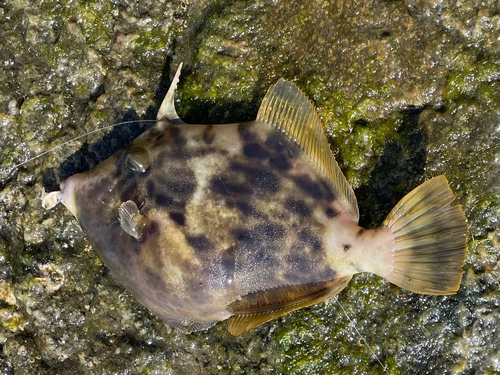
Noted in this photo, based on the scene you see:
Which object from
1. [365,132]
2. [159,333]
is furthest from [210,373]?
[365,132]

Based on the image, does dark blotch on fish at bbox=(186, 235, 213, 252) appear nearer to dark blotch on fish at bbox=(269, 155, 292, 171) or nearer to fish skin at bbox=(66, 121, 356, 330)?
fish skin at bbox=(66, 121, 356, 330)

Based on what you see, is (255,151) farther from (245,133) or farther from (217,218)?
(217,218)

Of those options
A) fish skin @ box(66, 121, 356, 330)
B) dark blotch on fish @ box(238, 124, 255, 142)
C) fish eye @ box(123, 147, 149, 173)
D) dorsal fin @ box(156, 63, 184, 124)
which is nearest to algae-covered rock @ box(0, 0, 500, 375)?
dorsal fin @ box(156, 63, 184, 124)

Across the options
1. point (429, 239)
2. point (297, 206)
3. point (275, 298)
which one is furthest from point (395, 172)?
point (275, 298)

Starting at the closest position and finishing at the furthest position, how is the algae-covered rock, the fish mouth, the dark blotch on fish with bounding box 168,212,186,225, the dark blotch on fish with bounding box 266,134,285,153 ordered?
the dark blotch on fish with bounding box 168,212,186,225
the dark blotch on fish with bounding box 266,134,285,153
the fish mouth
the algae-covered rock

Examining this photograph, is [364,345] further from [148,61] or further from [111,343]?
[148,61]

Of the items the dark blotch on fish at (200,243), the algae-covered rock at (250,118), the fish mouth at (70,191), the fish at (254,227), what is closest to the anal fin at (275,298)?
the fish at (254,227)
